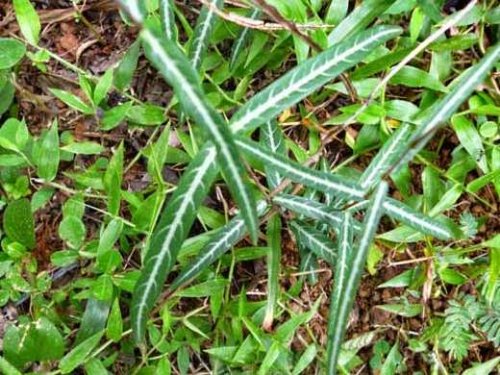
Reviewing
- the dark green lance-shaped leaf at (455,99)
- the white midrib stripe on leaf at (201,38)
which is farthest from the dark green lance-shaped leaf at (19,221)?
the dark green lance-shaped leaf at (455,99)

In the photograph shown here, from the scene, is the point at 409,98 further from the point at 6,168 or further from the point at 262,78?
the point at 6,168

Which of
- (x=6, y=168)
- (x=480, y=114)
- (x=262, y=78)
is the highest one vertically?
(x=6, y=168)

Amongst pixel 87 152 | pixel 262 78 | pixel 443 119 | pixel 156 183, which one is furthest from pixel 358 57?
pixel 87 152

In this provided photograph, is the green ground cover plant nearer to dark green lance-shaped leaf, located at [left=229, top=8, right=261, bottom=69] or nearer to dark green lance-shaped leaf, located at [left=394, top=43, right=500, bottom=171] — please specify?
dark green lance-shaped leaf, located at [left=229, top=8, right=261, bottom=69]

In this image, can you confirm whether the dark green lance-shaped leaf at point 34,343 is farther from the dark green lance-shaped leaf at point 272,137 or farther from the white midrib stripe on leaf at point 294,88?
the white midrib stripe on leaf at point 294,88

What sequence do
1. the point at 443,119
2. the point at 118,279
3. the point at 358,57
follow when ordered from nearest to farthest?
the point at 443,119
the point at 358,57
the point at 118,279

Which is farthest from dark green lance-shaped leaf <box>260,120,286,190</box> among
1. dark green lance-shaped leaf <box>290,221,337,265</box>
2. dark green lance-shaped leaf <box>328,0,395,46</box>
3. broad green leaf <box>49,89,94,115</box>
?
broad green leaf <box>49,89,94,115</box>

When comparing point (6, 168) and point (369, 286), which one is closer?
point (6, 168)
